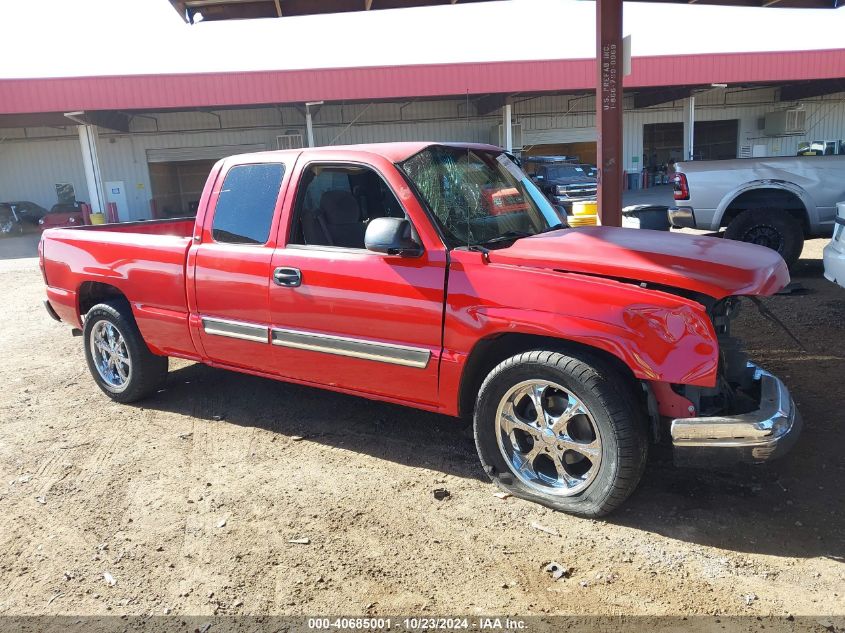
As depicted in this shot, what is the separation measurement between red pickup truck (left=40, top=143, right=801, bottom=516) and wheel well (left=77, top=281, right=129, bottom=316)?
1.22 feet

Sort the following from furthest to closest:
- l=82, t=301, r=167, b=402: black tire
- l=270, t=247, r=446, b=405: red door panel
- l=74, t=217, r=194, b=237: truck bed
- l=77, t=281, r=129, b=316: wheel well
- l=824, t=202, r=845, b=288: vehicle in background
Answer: l=74, t=217, r=194, b=237: truck bed → l=824, t=202, r=845, b=288: vehicle in background → l=77, t=281, r=129, b=316: wheel well → l=82, t=301, r=167, b=402: black tire → l=270, t=247, r=446, b=405: red door panel

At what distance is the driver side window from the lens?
4.21m

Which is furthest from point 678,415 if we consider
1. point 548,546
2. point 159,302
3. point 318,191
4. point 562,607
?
point 159,302

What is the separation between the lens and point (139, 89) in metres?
22.6

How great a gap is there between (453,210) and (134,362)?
2940 mm

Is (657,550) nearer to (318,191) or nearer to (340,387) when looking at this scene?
(340,387)

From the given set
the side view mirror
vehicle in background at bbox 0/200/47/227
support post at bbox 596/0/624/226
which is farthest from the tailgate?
vehicle in background at bbox 0/200/47/227

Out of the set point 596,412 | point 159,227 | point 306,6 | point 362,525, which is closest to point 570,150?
point 306,6

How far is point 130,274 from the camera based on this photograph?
16.3 ft

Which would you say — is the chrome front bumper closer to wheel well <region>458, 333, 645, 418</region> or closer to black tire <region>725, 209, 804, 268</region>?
wheel well <region>458, 333, 645, 418</region>

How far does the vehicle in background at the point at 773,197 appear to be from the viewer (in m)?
8.38

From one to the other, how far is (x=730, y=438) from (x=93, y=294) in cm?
496

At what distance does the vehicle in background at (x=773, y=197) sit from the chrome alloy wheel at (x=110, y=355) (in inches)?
283

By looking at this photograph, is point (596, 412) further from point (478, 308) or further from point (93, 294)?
point (93, 294)
